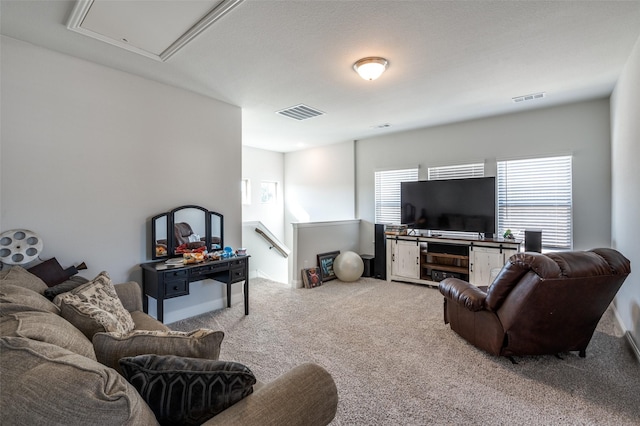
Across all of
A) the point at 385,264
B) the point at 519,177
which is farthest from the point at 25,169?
the point at 519,177

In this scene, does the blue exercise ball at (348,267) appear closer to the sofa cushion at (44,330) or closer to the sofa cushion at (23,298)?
the sofa cushion at (23,298)

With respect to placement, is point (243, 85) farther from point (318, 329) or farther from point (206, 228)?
point (318, 329)

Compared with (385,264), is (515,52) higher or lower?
higher

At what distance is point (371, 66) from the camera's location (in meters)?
2.89

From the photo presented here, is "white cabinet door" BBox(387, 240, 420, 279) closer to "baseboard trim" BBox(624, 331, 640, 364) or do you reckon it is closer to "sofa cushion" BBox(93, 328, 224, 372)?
"baseboard trim" BBox(624, 331, 640, 364)

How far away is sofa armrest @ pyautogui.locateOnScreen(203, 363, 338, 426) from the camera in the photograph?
104 cm

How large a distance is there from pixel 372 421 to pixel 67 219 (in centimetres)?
316

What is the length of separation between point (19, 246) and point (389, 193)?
5323mm

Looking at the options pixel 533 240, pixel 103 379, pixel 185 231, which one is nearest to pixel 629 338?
pixel 533 240

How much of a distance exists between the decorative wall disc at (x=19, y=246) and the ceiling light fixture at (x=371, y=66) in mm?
3294

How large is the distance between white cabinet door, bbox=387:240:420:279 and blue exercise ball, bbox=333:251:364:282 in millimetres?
610

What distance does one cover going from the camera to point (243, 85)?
3525mm

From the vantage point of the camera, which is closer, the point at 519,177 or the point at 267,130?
the point at 519,177

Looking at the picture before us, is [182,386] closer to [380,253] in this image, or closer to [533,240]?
[533,240]
